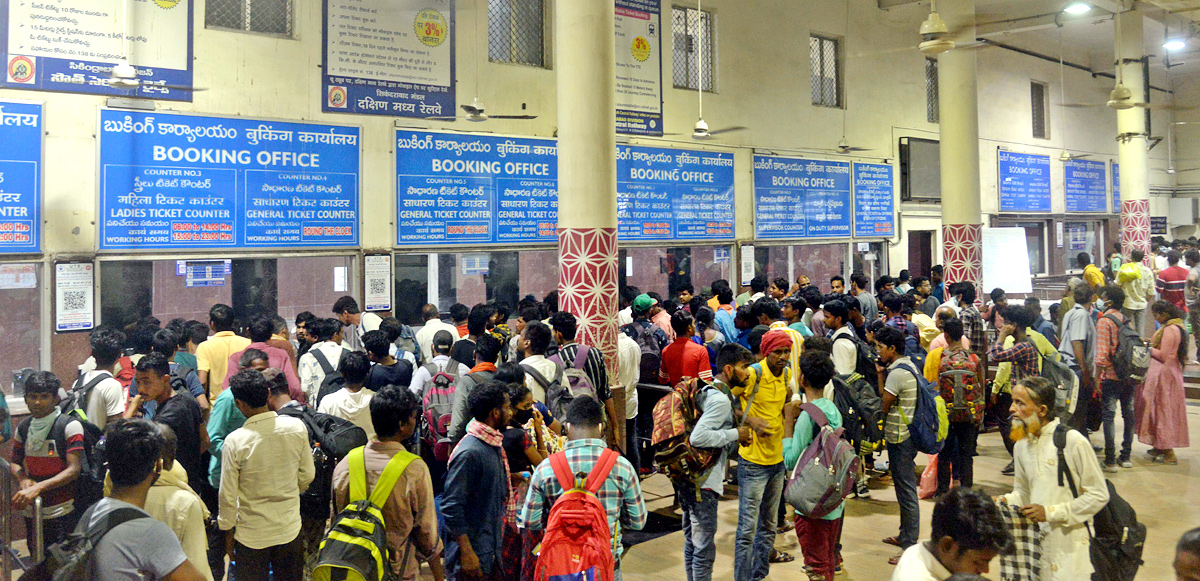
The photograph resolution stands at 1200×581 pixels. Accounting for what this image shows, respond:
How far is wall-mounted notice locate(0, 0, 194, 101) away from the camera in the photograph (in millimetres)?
6641

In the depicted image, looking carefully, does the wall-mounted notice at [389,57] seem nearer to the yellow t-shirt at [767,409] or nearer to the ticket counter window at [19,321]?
the ticket counter window at [19,321]

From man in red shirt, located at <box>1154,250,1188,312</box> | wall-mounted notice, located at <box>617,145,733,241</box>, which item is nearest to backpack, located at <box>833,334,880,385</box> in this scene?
wall-mounted notice, located at <box>617,145,733,241</box>

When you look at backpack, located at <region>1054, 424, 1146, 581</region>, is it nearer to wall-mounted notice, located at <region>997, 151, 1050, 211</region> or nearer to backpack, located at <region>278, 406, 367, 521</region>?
backpack, located at <region>278, 406, 367, 521</region>

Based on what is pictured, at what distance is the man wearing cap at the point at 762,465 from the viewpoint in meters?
4.76

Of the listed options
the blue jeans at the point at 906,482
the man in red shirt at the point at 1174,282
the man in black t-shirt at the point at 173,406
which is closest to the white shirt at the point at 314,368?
the man in black t-shirt at the point at 173,406

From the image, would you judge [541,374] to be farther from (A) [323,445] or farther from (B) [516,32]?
(B) [516,32]

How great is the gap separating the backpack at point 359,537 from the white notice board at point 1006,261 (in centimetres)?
1190

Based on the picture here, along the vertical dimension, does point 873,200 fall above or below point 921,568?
above

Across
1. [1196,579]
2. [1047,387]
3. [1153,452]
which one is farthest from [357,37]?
[1153,452]

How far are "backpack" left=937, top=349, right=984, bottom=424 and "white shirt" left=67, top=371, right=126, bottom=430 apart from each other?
5.26m

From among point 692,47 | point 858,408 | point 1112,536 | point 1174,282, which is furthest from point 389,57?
point 1174,282

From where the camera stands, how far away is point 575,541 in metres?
3.35

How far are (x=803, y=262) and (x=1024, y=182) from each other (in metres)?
7.26

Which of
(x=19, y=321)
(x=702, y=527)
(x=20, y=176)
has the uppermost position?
(x=20, y=176)
